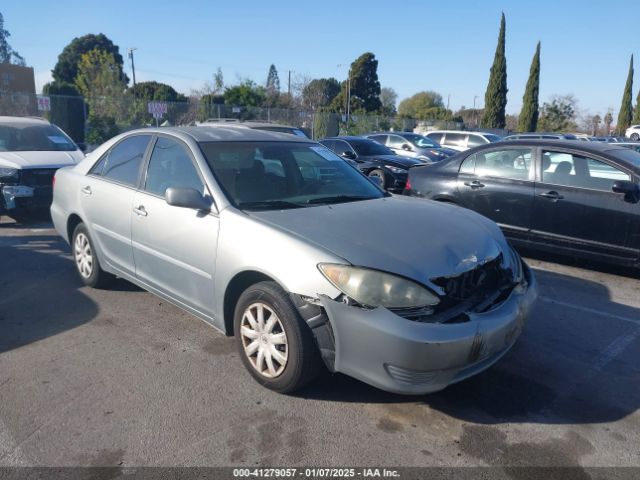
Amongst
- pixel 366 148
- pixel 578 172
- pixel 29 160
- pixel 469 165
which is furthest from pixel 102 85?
pixel 578 172

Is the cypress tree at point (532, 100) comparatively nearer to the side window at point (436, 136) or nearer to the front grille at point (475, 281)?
the side window at point (436, 136)

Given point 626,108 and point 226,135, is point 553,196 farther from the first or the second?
point 626,108

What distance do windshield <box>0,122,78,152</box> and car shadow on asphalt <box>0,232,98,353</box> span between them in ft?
8.48

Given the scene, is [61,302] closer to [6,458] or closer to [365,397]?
[6,458]

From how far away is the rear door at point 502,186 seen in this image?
262 inches

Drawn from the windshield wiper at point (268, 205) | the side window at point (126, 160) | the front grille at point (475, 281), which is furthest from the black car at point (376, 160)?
the front grille at point (475, 281)

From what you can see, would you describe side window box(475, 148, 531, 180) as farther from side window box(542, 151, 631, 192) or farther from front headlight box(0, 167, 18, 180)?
front headlight box(0, 167, 18, 180)

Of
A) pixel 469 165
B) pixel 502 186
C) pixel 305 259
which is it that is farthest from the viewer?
pixel 469 165

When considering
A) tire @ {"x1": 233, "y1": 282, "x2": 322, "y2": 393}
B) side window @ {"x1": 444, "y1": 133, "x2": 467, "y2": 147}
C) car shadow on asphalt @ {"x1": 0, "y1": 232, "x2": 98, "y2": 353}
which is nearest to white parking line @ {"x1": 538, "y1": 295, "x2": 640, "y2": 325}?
tire @ {"x1": 233, "y1": 282, "x2": 322, "y2": 393}

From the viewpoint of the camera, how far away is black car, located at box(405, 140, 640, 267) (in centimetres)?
590

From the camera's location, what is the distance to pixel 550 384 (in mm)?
3574

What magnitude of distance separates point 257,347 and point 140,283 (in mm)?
1632

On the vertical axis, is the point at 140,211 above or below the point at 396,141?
below

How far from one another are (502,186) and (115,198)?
4649mm
